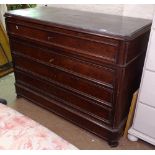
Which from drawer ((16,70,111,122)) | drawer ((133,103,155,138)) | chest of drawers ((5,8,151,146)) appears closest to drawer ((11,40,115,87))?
chest of drawers ((5,8,151,146))

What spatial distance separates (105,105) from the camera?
1610 millimetres

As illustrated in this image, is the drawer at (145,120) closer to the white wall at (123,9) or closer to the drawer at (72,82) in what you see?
the drawer at (72,82)

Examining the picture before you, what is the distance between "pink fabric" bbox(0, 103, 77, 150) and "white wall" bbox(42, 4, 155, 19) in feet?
4.17

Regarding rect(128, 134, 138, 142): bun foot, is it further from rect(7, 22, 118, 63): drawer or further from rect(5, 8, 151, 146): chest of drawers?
rect(7, 22, 118, 63): drawer

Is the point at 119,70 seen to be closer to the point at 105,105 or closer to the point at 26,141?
the point at 105,105

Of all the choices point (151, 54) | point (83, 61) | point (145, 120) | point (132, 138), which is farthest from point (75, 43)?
point (132, 138)

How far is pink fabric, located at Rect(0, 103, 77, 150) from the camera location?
2.90 ft

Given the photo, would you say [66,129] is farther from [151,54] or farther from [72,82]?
[151,54]

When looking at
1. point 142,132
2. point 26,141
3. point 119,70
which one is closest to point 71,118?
point 142,132

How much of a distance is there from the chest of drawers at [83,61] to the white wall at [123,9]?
90mm

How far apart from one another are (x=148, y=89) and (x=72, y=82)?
0.60 m

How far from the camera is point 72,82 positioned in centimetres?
174
